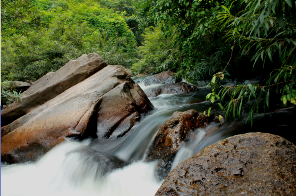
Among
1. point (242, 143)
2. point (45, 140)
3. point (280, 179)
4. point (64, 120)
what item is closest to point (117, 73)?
point (64, 120)

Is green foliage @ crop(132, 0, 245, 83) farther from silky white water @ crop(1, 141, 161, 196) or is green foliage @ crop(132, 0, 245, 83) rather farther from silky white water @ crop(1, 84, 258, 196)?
silky white water @ crop(1, 141, 161, 196)

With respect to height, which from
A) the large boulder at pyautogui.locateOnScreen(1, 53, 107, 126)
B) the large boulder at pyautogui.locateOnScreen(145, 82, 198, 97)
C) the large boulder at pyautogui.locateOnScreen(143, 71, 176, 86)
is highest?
the large boulder at pyautogui.locateOnScreen(1, 53, 107, 126)

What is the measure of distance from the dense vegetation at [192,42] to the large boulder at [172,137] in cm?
81

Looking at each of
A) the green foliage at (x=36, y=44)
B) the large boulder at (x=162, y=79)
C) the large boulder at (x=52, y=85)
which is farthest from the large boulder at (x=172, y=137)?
the large boulder at (x=162, y=79)

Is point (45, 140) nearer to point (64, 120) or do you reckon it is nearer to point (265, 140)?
point (64, 120)

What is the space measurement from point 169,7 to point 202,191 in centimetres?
456

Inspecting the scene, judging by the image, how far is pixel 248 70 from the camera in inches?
277

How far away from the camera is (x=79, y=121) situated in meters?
4.19

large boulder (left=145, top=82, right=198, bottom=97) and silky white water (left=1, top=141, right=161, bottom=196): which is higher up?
silky white water (left=1, top=141, right=161, bottom=196)

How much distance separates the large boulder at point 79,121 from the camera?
414cm

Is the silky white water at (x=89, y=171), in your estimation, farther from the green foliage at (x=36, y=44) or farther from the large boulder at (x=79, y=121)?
the green foliage at (x=36, y=44)

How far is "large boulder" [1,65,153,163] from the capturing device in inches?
163

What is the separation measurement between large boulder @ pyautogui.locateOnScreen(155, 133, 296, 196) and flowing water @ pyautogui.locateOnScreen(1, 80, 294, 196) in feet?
3.48

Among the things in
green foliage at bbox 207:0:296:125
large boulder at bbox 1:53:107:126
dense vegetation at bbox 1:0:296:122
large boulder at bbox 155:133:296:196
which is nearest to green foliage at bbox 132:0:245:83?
dense vegetation at bbox 1:0:296:122
